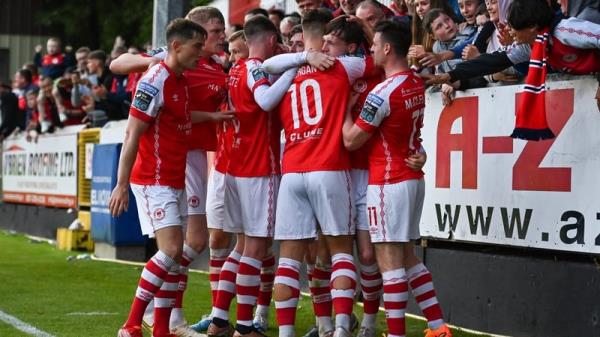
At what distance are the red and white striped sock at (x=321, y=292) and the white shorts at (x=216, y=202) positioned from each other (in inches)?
29.7

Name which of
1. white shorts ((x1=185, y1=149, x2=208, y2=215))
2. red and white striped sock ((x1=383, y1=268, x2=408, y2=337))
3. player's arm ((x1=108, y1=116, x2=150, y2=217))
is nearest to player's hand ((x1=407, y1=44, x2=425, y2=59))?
red and white striped sock ((x1=383, y1=268, x2=408, y2=337))

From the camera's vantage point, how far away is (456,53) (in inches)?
362

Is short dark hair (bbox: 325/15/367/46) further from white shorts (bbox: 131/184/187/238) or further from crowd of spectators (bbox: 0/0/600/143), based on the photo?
white shorts (bbox: 131/184/187/238)

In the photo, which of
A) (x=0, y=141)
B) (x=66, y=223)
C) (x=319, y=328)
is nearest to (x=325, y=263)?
(x=319, y=328)

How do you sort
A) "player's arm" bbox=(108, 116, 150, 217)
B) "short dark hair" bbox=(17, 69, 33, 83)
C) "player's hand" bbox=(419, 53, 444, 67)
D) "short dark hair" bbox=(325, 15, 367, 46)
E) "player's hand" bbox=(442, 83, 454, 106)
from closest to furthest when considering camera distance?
"player's arm" bbox=(108, 116, 150, 217)
"short dark hair" bbox=(325, 15, 367, 46)
"player's hand" bbox=(419, 53, 444, 67)
"player's hand" bbox=(442, 83, 454, 106)
"short dark hair" bbox=(17, 69, 33, 83)

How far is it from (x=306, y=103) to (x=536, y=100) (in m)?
1.39

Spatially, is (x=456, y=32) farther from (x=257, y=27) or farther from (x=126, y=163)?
(x=126, y=163)

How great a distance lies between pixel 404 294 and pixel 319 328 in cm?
79

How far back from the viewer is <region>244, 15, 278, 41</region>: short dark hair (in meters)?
8.16

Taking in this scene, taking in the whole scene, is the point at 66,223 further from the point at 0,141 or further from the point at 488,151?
the point at 488,151

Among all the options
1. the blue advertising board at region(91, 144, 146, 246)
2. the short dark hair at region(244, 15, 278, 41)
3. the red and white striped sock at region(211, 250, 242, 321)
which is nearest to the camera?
the short dark hair at region(244, 15, 278, 41)

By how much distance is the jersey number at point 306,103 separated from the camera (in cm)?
761

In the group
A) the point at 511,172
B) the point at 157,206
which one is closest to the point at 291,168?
the point at 157,206

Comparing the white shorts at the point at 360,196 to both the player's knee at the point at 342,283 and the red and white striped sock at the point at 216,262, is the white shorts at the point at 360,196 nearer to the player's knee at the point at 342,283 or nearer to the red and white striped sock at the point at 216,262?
the player's knee at the point at 342,283
